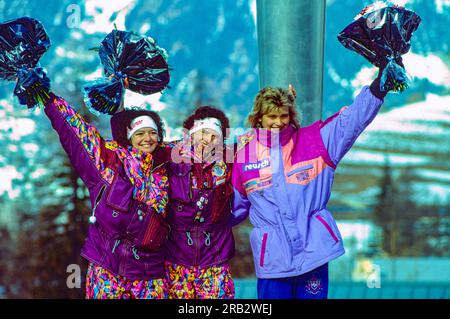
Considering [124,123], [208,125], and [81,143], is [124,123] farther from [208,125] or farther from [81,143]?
[208,125]

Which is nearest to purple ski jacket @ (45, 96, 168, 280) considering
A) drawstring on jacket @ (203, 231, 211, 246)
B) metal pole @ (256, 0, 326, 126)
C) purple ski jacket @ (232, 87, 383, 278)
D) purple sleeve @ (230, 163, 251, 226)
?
drawstring on jacket @ (203, 231, 211, 246)

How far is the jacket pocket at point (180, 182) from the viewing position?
3.56 m

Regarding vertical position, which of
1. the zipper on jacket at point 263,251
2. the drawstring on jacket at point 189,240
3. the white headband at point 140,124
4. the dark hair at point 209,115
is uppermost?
the dark hair at point 209,115

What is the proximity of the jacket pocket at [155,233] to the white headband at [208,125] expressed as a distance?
53 cm

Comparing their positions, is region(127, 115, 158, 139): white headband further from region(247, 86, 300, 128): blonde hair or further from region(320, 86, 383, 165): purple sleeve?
region(320, 86, 383, 165): purple sleeve

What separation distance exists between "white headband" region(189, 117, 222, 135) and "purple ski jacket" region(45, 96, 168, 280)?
466 millimetres

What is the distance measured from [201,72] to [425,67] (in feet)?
13.1

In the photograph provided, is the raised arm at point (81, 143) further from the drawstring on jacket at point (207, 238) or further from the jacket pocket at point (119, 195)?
the drawstring on jacket at point (207, 238)

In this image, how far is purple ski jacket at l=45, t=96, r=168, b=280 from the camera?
11.1 ft

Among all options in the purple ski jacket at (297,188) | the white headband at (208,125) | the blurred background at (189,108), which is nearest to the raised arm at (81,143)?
the white headband at (208,125)

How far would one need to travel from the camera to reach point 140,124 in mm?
3604

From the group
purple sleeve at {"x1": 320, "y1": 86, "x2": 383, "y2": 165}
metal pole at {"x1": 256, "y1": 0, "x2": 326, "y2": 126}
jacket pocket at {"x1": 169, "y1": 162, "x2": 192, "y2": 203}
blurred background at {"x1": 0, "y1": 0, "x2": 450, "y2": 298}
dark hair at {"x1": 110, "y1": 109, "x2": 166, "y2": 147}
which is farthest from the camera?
blurred background at {"x1": 0, "y1": 0, "x2": 450, "y2": 298}

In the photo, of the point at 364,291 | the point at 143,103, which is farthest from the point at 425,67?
the point at 143,103

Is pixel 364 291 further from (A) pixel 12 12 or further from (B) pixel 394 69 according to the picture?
(A) pixel 12 12
